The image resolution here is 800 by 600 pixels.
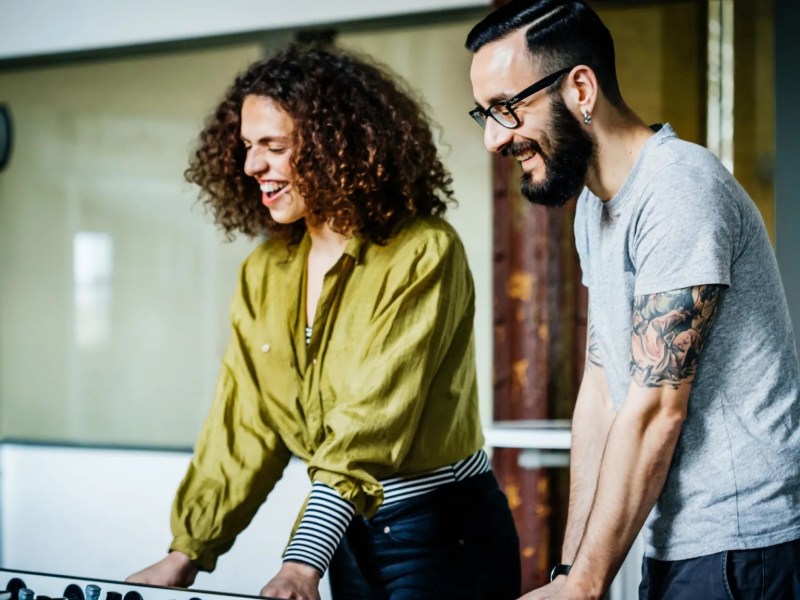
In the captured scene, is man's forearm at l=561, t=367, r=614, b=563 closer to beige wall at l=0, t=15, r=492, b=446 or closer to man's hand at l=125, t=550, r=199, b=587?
man's hand at l=125, t=550, r=199, b=587

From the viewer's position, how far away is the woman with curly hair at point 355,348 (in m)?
1.52

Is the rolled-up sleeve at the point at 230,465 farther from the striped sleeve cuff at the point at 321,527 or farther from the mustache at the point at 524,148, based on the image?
the mustache at the point at 524,148

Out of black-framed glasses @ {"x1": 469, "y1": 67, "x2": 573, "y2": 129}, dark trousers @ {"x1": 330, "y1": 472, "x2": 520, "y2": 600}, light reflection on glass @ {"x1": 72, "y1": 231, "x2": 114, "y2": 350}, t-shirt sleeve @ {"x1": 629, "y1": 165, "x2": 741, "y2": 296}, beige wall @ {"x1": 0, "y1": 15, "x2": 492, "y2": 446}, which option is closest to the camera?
t-shirt sleeve @ {"x1": 629, "y1": 165, "x2": 741, "y2": 296}

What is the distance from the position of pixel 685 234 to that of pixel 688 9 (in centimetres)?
174

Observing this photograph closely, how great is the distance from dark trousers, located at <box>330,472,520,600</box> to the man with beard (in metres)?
0.32

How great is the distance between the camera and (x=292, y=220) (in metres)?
1.66

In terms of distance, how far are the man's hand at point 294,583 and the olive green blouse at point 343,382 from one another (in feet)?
0.37

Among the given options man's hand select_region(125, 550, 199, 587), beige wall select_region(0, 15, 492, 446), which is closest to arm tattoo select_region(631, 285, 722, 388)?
man's hand select_region(125, 550, 199, 587)

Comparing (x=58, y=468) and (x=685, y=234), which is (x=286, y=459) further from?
(x=58, y=468)

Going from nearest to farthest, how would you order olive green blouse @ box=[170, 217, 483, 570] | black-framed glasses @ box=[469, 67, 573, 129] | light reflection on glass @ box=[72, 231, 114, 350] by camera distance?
black-framed glasses @ box=[469, 67, 573, 129]
olive green blouse @ box=[170, 217, 483, 570]
light reflection on glass @ box=[72, 231, 114, 350]

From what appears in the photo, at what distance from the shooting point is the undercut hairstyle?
133 cm

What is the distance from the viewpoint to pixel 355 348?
1547 millimetres

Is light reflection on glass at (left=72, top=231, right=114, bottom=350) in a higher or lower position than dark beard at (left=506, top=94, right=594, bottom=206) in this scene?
lower

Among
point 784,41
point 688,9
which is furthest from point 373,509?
point 688,9
